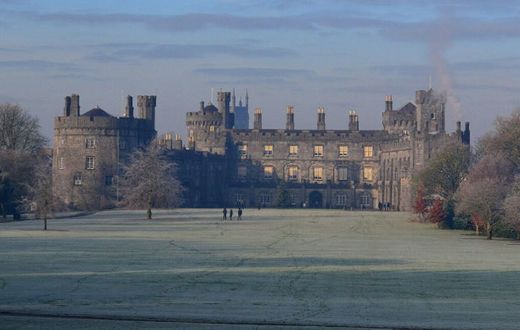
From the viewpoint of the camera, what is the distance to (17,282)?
29141mm

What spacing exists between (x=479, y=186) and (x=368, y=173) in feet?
208

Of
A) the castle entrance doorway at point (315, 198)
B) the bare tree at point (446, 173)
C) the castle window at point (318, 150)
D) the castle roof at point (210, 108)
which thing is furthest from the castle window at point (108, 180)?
the bare tree at point (446, 173)

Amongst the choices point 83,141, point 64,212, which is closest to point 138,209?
point 64,212

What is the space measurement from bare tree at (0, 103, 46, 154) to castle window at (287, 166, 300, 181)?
42.3 metres

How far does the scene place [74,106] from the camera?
105m

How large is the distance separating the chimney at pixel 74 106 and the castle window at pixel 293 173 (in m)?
27.3

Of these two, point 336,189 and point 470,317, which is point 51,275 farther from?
point 336,189

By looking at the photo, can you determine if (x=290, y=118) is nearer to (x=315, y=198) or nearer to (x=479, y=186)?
(x=315, y=198)

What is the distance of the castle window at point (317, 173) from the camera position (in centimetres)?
12394

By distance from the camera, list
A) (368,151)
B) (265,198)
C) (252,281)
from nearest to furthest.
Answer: (252,281), (265,198), (368,151)

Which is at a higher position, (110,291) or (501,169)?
(501,169)

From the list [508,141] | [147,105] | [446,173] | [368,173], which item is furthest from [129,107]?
[508,141]

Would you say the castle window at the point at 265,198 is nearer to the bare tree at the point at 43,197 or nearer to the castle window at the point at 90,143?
the castle window at the point at 90,143

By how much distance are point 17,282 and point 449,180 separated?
5055 cm
